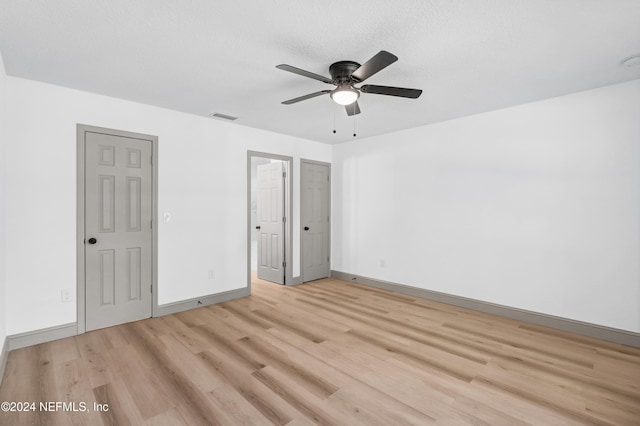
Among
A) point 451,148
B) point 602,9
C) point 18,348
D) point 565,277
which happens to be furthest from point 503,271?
point 18,348

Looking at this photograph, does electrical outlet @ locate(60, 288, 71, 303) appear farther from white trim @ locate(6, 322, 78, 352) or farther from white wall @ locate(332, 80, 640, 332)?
white wall @ locate(332, 80, 640, 332)

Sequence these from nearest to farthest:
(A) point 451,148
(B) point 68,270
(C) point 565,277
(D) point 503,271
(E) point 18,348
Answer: (E) point 18,348 → (B) point 68,270 → (C) point 565,277 → (D) point 503,271 → (A) point 451,148

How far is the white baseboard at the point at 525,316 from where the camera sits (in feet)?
10.3

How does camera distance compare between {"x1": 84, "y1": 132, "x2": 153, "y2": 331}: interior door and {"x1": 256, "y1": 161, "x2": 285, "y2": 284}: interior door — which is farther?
{"x1": 256, "y1": 161, "x2": 285, "y2": 284}: interior door

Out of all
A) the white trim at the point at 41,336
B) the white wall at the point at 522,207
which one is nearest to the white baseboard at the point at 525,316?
the white wall at the point at 522,207

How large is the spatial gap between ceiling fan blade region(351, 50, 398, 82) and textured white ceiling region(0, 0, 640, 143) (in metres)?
0.23

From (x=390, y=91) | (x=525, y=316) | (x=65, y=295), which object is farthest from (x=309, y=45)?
(x=525, y=316)

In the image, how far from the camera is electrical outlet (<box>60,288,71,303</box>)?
10.4 feet

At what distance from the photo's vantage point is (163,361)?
8.89 feet

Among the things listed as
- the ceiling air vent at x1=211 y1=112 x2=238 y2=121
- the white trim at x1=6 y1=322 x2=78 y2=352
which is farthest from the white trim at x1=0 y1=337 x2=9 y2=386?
the ceiling air vent at x1=211 y1=112 x2=238 y2=121

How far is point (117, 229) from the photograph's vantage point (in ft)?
11.6

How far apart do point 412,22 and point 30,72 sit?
11.3ft

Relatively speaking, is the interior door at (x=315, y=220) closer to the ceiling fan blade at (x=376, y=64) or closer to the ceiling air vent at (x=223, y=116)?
the ceiling air vent at (x=223, y=116)

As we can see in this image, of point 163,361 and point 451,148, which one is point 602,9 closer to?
point 451,148
